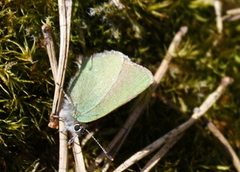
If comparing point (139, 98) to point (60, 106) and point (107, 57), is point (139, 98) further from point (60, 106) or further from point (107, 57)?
point (60, 106)

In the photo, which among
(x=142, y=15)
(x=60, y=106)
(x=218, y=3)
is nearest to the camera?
(x=60, y=106)

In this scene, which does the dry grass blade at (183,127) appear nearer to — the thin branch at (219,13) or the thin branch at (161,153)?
the thin branch at (161,153)

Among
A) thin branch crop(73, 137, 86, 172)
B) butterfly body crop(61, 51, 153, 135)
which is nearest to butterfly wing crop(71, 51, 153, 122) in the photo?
butterfly body crop(61, 51, 153, 135)

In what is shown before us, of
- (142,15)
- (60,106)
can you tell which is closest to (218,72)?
(142,15)

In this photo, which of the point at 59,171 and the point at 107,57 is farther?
the point at 107,57

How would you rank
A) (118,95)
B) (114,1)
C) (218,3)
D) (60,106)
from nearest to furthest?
(118,95) < (60,106) < (114,1) < (218,3)

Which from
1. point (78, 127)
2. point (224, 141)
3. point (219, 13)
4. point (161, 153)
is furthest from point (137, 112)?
point (219, 13)
